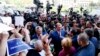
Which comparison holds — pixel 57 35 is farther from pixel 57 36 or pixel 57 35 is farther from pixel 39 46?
pixel 39 46

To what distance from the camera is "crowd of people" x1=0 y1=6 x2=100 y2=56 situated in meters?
2.68

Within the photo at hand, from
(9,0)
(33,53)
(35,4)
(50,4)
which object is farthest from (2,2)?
(33,53)

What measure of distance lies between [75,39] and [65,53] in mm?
387

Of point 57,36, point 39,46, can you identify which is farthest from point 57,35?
point 39,46

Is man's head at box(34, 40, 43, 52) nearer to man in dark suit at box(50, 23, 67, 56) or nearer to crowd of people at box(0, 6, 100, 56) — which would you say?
crowd of people at box(0, 6, 100, 56)

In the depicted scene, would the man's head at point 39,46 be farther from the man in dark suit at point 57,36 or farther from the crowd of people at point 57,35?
the man in dark suit at point 57,36

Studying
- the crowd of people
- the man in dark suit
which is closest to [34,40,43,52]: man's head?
the crowd of people

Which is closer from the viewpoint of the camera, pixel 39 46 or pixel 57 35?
pixel 39 46

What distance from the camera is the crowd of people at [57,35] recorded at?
8.78ft

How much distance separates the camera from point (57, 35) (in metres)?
4.02

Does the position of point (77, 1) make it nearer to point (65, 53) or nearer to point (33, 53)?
point (65, 53)

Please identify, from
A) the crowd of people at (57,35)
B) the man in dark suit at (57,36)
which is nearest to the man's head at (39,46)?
the crowd of people at (57,35)

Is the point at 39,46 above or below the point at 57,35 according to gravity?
above

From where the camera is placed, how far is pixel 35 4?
5.04m
